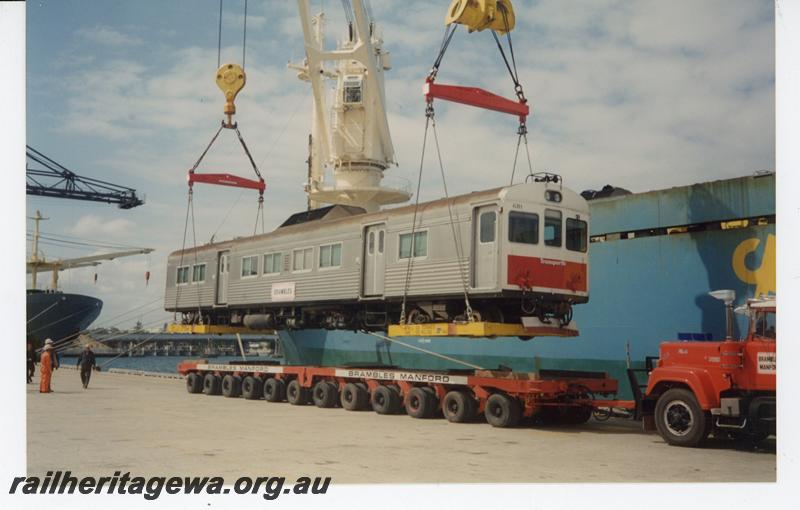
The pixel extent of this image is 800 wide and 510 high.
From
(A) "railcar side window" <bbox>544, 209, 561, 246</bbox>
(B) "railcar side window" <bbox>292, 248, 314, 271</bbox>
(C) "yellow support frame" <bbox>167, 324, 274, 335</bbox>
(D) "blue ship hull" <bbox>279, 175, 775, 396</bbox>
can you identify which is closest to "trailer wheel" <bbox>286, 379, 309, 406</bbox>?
(B) "railcar side window" <bbox>292, 248, 314, 271</bbox>

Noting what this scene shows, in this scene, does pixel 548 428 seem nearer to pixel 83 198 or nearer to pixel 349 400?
pixel 349 400

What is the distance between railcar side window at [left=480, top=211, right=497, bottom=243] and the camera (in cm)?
1585

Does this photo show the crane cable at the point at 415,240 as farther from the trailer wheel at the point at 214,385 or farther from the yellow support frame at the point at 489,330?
the trailer wheel at the point at 214,385

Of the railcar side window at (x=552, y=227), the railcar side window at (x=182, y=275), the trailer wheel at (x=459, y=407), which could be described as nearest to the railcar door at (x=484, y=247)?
the railcar side window at (x=552, y=227)

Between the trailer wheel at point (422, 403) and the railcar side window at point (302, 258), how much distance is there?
213 inches

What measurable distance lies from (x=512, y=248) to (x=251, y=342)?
13806cm

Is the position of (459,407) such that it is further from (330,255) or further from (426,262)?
(330,255)

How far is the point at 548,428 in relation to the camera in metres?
15.9

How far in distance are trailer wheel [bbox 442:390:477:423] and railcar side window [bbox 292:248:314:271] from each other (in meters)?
6.27

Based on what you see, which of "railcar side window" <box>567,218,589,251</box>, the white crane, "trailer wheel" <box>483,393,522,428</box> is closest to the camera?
"trailer wheel" <box>483,393,522,428</box>

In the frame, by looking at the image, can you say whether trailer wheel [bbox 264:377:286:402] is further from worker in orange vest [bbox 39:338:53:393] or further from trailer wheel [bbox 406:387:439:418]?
worker in orange vest [bbox 39:338:53:393]

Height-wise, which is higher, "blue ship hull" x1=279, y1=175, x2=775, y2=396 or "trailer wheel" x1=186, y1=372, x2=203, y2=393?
"blue ship hull" x1=279, y1=175, x2=775, y2=396

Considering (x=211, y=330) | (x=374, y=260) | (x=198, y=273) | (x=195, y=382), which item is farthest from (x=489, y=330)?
(x=198, y=273)
